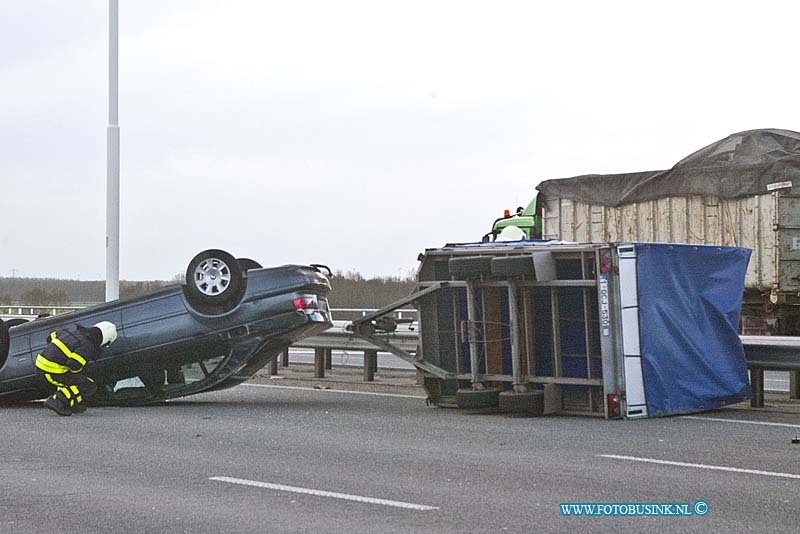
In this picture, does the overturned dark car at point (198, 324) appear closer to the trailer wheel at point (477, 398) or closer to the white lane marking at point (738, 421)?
the trailer wheel at point (477, 398)

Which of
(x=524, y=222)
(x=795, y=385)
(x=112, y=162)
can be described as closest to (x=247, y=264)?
(x=112, y=162)

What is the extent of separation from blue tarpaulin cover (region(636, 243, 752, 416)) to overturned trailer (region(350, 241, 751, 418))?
14 millimetres

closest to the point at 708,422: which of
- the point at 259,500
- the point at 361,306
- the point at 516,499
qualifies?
the point at 516,499

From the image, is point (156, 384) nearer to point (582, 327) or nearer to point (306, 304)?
point (306, 304)

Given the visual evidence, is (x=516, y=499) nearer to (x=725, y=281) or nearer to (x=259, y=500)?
(x=259, y=500)

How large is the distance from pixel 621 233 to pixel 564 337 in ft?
27.9

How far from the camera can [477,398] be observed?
45.0 feet

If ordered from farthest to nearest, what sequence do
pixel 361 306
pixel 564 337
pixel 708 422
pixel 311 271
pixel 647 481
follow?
pixel 361 306 < pixel 311 271 < pixel 564 337 < pixel 708 422 < pixel 647 481

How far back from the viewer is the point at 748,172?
20.2m

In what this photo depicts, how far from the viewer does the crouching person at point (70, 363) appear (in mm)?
13789

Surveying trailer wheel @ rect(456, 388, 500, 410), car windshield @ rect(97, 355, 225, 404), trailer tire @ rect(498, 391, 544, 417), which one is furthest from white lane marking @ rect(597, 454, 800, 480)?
car windshield @ rect(97, 355, 225, 404)

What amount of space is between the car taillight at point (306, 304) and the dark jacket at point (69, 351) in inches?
84.3

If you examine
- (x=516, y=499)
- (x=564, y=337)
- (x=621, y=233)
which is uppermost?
(x=621, y=233)

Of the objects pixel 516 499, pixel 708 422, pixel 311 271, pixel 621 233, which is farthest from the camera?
pixel 621 233
